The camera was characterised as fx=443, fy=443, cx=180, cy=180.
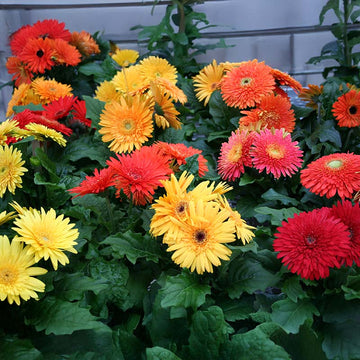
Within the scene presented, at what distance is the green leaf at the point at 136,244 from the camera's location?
3.19 ft

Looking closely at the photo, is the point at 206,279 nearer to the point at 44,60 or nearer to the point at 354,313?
the point at 354,313

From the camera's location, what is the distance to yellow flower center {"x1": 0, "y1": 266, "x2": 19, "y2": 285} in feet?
2.37

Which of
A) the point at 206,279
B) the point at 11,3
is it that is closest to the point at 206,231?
the point at 206,279

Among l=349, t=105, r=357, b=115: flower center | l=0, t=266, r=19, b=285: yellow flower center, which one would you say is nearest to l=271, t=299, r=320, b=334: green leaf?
l=0, t=266, r=19, b=285: yellow flower center

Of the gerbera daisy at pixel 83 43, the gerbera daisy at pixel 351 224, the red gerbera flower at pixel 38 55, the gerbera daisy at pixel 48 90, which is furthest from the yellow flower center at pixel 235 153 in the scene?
the gerbera daisy at pixel 83 43

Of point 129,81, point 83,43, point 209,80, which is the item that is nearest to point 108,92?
point 129,81

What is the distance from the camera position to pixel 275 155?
119cm

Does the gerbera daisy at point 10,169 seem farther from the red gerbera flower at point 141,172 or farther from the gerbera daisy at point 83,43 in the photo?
the gerbera daisy at point 83,43

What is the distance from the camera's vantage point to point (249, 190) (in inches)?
52.4

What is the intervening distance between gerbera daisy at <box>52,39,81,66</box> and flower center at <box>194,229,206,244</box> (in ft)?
4.47

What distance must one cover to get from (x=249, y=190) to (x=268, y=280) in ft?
1.37

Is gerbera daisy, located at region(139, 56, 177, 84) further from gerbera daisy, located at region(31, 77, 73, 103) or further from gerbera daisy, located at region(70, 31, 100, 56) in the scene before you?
gerbera daisy, located at region(70, 31, 100, 56)

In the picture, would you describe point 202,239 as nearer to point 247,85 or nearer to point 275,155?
point 275,155

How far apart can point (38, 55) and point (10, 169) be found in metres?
0.99
